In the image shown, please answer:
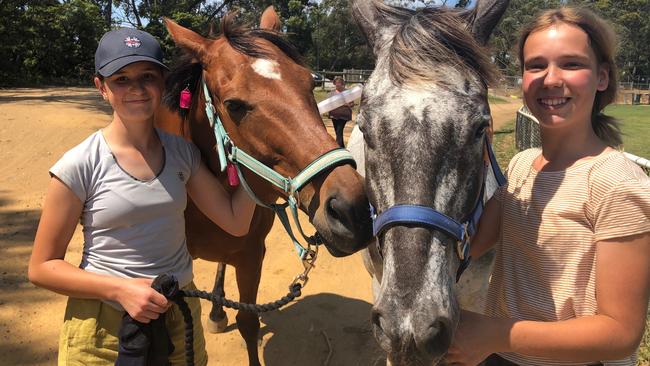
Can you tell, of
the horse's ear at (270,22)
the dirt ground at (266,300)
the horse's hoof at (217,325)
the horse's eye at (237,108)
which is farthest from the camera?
the horse's hoof at (217,325)

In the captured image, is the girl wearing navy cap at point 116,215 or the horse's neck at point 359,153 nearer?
the girl wearing navy cap at point 116,215

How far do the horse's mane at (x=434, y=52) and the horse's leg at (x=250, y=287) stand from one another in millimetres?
2095

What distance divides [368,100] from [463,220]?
0.62 meters

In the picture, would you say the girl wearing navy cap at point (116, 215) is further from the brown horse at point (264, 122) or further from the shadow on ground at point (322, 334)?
the shadow on ground at point (322, 334)

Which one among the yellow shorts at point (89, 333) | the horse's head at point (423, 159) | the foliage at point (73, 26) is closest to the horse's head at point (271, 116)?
the horse's head at point (423, 159)

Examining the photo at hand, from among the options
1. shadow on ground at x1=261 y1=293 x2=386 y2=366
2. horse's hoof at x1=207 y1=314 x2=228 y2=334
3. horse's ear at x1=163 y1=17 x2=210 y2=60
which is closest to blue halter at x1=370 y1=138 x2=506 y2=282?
horse's ear at x1=163 y1=17 x2=210 y2=60

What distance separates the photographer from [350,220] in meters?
1.89

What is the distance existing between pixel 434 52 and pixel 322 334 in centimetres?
318

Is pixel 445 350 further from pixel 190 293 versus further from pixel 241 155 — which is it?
pixel 241 155

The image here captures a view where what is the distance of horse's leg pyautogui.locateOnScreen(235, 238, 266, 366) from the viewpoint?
11.2 ft

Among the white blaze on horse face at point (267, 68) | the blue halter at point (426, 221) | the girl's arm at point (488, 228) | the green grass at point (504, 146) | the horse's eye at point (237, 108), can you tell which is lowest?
the green grass at point (504, 146)

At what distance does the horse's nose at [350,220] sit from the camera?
1892 millimetres

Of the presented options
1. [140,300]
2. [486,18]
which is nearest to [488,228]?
[486,18]

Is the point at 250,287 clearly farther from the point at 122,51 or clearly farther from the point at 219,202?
the point at 122,51
